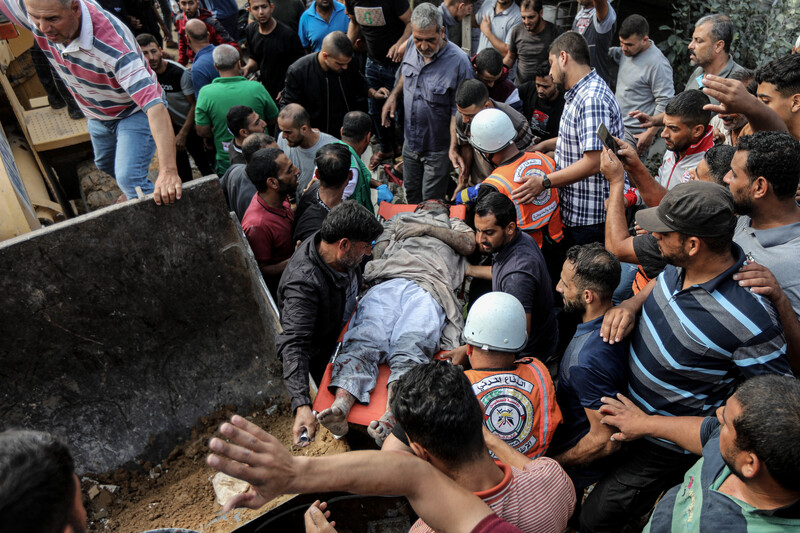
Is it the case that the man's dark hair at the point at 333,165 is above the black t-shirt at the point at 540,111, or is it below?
above

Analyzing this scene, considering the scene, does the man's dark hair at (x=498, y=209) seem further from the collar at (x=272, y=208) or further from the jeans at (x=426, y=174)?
the jeans at (x=426, y=174)

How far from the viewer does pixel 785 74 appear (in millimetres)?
2945

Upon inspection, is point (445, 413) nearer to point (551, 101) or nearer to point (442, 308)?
point (442, 308)

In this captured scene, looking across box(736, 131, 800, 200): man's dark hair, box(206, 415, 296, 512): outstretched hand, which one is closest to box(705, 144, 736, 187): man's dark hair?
box(736, 131, 800, 200): man's dark hair

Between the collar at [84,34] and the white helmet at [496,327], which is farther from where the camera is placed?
the collar at [84,34]

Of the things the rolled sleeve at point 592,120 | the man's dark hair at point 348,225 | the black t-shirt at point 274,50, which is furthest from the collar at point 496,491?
the black t-shirt at point 274,50

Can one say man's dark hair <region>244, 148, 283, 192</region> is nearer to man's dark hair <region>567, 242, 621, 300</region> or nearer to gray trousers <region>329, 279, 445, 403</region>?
gray trousers <region>329, 279, 445, 403</region>

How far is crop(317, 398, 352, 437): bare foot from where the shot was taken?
252cm

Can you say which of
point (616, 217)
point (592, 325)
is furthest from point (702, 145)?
point (592, 325)

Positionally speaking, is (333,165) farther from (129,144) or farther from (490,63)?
(490,63)

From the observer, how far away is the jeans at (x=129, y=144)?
3521 mm

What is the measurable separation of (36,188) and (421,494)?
489 centimetres

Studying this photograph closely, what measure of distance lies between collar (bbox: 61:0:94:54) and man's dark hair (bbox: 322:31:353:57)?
230cm

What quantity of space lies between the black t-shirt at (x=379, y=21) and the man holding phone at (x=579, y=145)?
2423 millimetres
